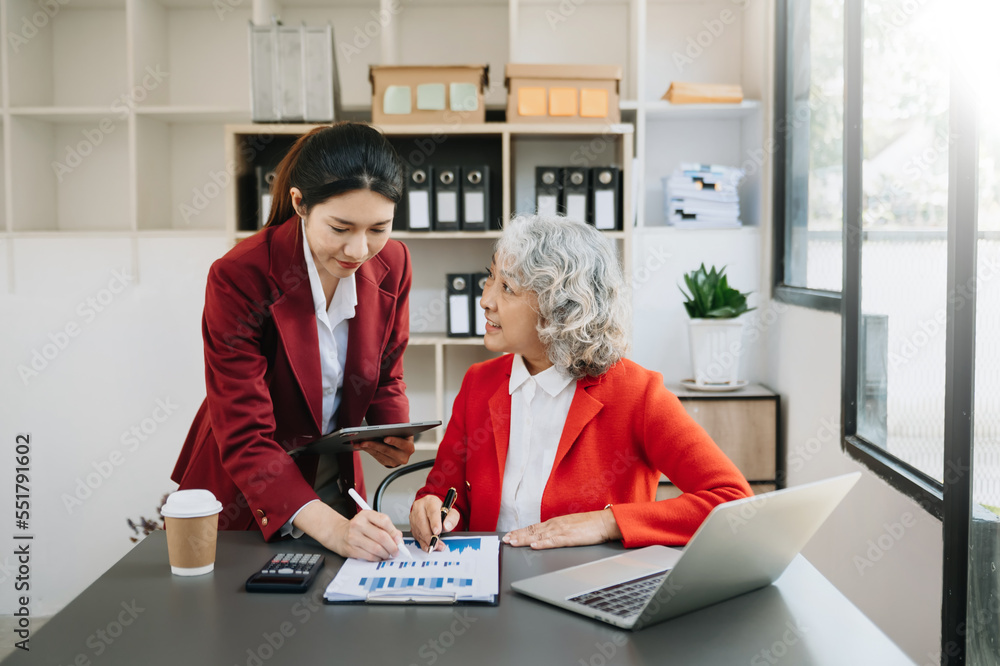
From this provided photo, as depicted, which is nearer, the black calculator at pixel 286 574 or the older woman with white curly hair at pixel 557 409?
the black calculator at pixel 286 574

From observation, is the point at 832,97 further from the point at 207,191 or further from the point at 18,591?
the point at 18,591

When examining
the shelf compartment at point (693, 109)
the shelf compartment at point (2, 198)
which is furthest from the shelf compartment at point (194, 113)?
the shelf compartment at point (693, 109)

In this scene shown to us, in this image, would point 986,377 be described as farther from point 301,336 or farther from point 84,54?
point 84,54

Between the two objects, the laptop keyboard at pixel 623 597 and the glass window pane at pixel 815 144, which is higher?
the glass window pane at pixel 815 144

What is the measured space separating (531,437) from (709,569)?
674 mm

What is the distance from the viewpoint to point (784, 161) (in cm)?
307

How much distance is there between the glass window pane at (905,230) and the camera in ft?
5.84

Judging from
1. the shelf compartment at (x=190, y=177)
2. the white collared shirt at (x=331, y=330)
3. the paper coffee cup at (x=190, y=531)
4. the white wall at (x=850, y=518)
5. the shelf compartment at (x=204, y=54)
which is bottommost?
the white wall at (x=850, y=518)

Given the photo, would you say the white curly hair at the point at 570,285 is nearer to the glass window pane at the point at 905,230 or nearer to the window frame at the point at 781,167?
the glass window pane at the point at 905,230

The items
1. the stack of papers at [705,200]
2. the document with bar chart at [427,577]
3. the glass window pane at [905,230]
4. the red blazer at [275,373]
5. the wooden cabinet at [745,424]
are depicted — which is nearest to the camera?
the document with bar chart at [427,577]

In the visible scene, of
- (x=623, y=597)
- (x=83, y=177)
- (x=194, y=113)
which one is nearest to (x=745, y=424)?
(x=623, y=597)

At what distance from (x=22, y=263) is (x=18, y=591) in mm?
1381

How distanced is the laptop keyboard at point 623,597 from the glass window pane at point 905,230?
984mm

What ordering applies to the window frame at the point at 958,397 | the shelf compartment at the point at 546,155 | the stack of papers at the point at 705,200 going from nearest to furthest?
the window frame at the point at 958,397, the stack of papers at the point at 705,200, the shelf compartment at the point at 546,155
